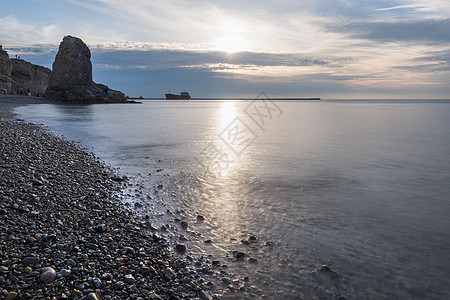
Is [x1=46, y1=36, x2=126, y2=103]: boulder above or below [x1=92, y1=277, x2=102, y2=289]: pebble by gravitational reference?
above

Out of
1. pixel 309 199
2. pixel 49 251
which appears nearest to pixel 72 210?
pixel 49 251

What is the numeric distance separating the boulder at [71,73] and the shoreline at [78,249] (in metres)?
102

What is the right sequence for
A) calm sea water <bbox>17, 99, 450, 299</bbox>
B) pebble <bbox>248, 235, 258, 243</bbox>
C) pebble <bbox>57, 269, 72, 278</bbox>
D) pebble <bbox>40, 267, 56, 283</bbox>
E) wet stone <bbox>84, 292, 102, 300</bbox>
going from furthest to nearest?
pebble <bbox>248, 235, 258, 243</bbox> < calm sea water <bbox>17, 99, 450, 299</bbox> < pebble <bbox>57, 269, 72, 278</bbox> < pebble <bbox>40, 267, 56, 283</bbox> < wet stone <bbox>84, 292, 102, 300</bbox>

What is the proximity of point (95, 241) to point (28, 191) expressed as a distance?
124 inches

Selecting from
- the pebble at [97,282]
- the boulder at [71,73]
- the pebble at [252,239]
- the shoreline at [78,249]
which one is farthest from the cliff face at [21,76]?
the pebble at [97,282]

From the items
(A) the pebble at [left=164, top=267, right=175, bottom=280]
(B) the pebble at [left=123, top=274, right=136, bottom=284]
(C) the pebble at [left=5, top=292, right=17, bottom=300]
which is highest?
(C) the pebble at [left=5, top=292, right=17, bottom=300]

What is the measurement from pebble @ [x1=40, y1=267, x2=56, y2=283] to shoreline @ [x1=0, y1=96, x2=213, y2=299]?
2cm

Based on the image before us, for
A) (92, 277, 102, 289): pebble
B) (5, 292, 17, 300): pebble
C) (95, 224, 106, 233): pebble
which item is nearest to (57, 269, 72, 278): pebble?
(92, 277, 102, 289): pebble

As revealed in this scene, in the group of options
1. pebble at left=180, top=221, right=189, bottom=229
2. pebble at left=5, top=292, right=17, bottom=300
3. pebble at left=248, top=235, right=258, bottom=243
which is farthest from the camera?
pebble at left=180, top=221, right=189, bottom=229

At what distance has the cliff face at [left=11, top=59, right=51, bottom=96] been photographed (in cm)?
10581

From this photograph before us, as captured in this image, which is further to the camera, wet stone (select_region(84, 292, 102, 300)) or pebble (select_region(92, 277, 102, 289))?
pebble (select_region(92, 277, 102, 289))

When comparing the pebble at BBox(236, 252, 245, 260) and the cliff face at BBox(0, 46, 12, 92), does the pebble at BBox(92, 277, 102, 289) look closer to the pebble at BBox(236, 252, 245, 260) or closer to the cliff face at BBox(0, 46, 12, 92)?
the pebble at BBox(236, 252, 245, 260)

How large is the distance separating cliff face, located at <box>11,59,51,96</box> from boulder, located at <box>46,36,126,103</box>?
17.3m

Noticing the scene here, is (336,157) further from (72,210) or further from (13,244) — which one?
(13,244)
